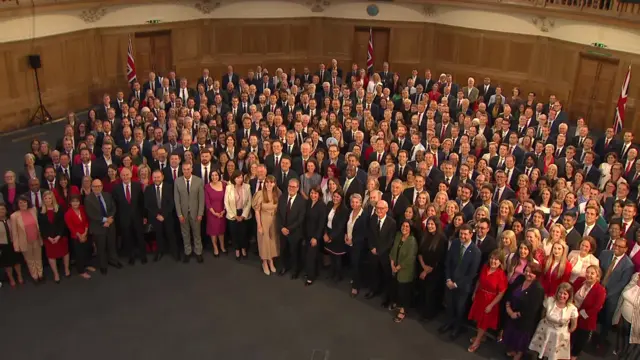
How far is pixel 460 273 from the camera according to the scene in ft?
22.5

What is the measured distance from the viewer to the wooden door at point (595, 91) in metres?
14.4

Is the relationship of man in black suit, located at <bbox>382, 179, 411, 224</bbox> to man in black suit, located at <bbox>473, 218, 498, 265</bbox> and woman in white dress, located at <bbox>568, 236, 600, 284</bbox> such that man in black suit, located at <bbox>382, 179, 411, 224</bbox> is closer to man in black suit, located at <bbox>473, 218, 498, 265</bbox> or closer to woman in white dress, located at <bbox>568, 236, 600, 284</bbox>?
man in black suit, located at <bbox>473, 218, 498, 265</bbox>

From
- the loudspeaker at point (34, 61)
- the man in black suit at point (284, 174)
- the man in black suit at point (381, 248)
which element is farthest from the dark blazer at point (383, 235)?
the loudspeaker at point (34, 61)

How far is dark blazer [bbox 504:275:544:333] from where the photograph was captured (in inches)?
246

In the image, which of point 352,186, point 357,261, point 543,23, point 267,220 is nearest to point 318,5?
point 543,23

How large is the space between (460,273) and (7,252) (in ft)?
19.8

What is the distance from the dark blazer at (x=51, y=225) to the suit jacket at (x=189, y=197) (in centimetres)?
156

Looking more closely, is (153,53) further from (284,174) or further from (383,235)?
(383,235)

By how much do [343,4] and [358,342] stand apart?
13.2 metres

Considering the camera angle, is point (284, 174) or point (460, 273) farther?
point (284, 174)

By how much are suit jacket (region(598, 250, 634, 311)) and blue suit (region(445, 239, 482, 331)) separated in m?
1.48

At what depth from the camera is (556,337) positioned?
6223 mm

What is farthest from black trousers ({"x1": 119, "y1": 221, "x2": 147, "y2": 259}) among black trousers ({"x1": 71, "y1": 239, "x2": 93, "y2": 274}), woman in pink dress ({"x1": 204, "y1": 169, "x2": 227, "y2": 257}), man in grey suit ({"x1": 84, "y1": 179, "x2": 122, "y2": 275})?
woman in pink dress ({"x1": 204, "y1": 169, "x2": 227, "y2": 257})

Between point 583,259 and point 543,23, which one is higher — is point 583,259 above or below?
below
